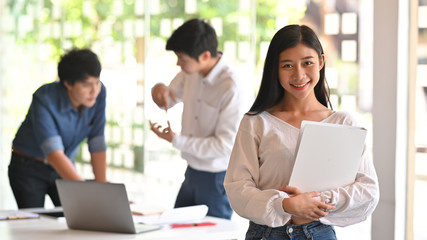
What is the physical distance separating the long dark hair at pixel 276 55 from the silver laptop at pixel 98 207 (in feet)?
2.51

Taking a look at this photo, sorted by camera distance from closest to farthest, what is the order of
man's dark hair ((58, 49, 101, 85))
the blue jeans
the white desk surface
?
the blue jeans, the white desk surface, man's dark hair ((58, 49, 101, 85))

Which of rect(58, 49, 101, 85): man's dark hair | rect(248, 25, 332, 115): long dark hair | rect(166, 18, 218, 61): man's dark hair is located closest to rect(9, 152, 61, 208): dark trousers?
rect(58, 49, 101, 85): man's dark hair

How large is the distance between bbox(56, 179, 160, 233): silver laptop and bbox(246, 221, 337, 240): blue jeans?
778 mm

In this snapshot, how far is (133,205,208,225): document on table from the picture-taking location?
3148 millimetres

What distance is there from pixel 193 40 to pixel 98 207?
Result: 1.09m

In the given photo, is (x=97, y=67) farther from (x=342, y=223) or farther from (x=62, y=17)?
(x=62, y=17)

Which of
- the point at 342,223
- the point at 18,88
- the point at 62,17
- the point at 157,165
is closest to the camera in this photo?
the point at 342,223

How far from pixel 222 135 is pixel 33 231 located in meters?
1.12

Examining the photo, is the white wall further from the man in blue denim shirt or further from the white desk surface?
the man in blue denim shirt

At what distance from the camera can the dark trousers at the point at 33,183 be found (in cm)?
386

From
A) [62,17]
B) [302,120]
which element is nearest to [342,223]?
[302,120]

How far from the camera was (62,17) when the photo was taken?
24.7 ft

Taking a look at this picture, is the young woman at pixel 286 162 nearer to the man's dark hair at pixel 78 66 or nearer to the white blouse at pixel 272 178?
the white blouse at pixel 272 178

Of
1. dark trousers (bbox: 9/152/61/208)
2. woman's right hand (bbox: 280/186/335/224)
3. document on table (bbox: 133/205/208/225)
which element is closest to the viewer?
woman's right hand (bbox: 280/186/335/224)
